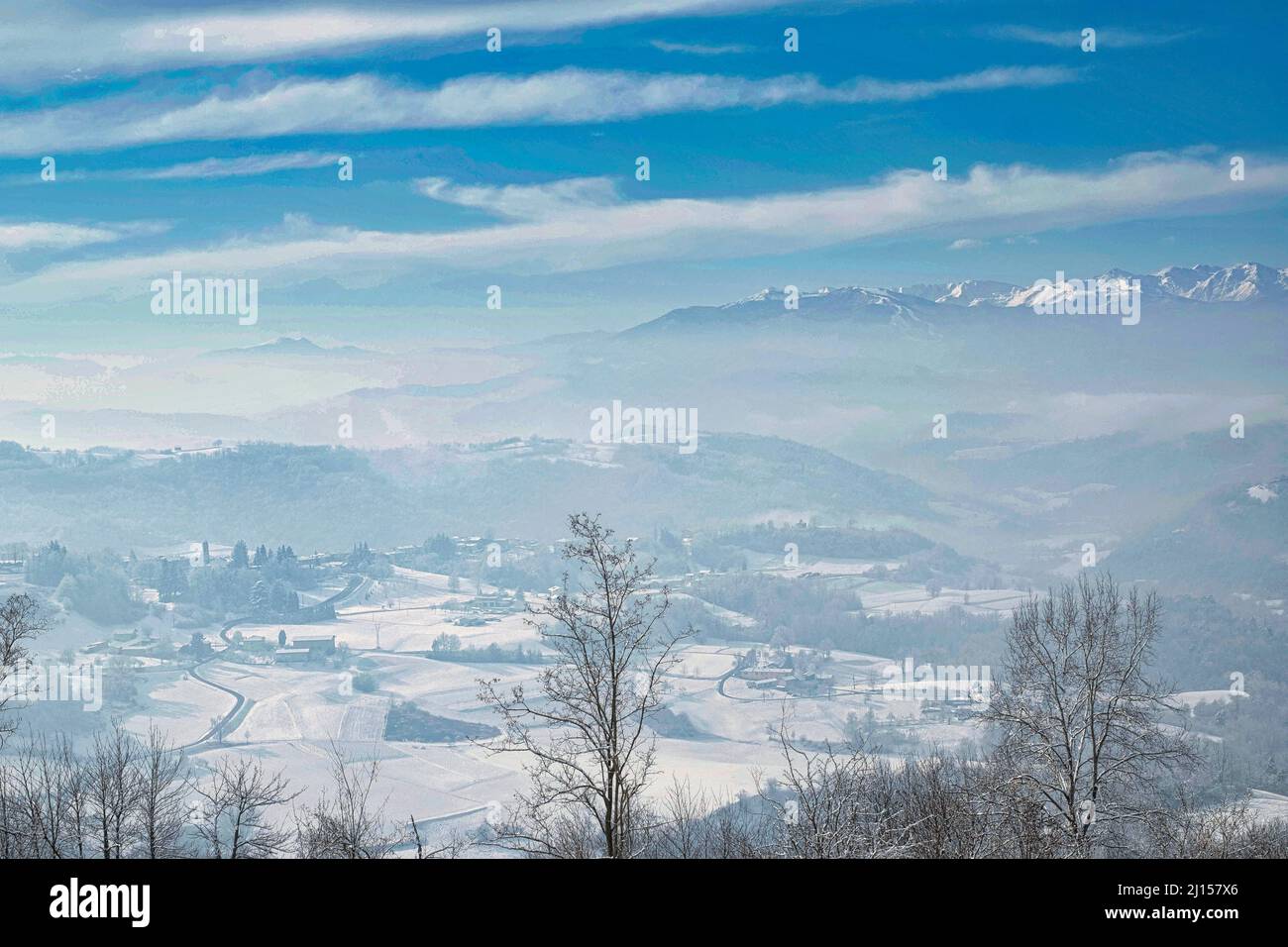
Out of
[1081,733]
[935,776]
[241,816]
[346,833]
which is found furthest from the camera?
[241,816]

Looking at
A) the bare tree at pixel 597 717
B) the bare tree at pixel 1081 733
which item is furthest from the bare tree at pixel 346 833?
the bare tree at pixel 1081 733

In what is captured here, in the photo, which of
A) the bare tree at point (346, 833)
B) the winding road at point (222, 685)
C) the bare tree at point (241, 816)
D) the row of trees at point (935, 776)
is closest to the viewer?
the bare tree at point (346, 833)

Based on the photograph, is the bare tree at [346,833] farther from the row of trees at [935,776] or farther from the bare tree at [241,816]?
the bare tree at [241,816]

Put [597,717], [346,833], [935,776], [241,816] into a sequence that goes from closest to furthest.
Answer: [597,717] → [346,833] → [935,776] → [241,816]

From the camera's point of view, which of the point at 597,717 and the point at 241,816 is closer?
the point at 597,717

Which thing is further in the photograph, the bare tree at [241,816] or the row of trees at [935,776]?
the bare tree at [241,816]

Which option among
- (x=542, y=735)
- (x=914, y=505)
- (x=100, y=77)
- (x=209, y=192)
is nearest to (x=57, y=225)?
(x=209, y=192)

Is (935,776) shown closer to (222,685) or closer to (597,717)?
(597,717)

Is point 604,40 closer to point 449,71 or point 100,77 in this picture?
point 449,71

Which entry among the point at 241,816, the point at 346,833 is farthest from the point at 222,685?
the point at 346,833
